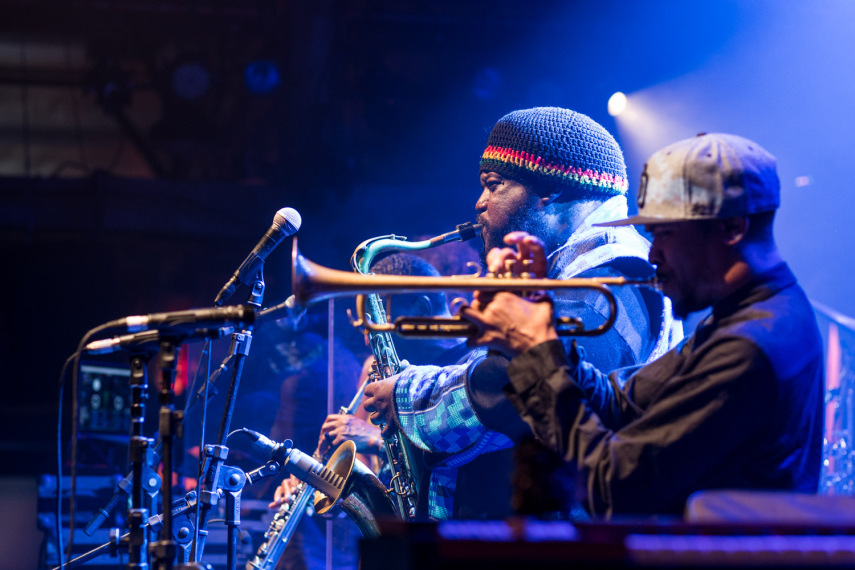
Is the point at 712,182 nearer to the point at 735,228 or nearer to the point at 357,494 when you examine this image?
the point at 735,228

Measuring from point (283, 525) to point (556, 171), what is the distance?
9.41 ft

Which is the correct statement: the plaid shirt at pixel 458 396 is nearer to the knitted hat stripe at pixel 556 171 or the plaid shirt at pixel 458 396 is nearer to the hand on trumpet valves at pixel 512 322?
the knitted hat stripe at pixel 556 171

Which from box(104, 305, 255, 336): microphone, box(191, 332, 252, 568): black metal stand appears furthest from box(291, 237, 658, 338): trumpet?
box(191, 332, 252, 568): black metal stand

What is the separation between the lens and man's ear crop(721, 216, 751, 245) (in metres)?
2.51

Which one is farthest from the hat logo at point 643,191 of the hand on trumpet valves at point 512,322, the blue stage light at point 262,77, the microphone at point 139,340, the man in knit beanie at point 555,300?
the blue stage light at point 262,77

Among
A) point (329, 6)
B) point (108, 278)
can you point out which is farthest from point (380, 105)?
→ point (108, 278)

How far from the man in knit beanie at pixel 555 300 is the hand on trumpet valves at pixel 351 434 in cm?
63

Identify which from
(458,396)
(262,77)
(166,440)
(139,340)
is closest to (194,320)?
(139,340)

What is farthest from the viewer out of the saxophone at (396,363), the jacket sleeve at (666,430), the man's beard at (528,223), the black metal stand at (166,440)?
the saxophone at (396,363)

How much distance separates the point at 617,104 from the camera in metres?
7.25

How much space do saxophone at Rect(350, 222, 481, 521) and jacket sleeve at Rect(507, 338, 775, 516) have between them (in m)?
1.90

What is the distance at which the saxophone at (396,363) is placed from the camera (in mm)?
4445

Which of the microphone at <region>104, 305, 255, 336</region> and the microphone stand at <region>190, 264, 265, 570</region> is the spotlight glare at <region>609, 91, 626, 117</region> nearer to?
the microphone stand at <region>190, 264, 265, 570</region>

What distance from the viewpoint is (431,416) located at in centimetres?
377
